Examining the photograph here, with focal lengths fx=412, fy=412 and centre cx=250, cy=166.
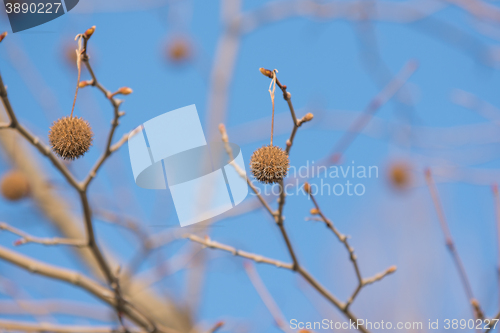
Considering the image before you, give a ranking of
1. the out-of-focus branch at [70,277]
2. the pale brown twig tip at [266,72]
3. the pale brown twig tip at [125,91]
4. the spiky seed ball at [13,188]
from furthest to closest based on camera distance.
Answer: the spiky seed ball at [13,188] → the out-of-focus branch at [70,277] → the pale brown twig tip at [125,91] → the pale brown twig tip at [266,72]

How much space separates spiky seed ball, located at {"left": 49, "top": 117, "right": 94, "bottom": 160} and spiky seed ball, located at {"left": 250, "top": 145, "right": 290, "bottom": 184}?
0.42 m

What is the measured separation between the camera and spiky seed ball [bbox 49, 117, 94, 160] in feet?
3.29

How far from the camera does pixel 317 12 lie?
293 cm

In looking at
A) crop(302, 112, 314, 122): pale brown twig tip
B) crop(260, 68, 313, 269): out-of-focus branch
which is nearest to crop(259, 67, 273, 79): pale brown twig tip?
crop(260, 68, 313, 269): out-of-focus branch

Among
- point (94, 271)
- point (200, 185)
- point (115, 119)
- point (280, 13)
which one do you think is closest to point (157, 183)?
point (115, 119)

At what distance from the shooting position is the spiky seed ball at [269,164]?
957 millimetres

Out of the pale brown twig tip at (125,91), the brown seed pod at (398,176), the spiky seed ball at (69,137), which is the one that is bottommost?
the brown seed pod at (398,176)

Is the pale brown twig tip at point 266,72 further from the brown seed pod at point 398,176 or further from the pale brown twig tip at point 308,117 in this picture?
the brown seed pod at point 398,176

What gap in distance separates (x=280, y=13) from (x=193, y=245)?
221 cm

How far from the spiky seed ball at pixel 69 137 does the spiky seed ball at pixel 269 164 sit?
0.42m

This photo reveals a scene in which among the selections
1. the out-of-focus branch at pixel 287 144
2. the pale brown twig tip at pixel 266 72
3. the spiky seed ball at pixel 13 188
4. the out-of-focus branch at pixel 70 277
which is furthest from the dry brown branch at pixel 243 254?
the spiky seed ball at pixel 13 188

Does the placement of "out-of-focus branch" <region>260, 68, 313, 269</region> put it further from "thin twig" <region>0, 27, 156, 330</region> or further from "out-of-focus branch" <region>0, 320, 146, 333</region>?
"out-of-focus branch" <region>0, 320, 146, 333</region>

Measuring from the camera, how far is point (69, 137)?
1.00m

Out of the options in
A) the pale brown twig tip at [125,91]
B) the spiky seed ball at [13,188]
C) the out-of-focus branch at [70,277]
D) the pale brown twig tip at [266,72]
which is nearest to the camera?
the pale brown twig tip at [266,72]
